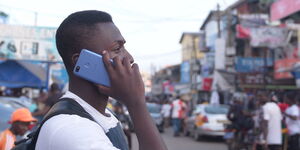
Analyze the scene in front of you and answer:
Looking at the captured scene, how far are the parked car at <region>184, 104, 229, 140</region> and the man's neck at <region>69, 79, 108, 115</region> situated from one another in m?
14.5

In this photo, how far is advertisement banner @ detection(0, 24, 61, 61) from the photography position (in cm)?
1521

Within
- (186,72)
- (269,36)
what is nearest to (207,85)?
(269,36)

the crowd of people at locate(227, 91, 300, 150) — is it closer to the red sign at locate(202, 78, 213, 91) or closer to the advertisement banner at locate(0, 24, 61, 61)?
the advertisement banner at locate(0, 24, 61, 61)

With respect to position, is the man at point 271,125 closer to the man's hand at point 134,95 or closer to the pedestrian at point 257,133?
the pedestrian at point 257,133

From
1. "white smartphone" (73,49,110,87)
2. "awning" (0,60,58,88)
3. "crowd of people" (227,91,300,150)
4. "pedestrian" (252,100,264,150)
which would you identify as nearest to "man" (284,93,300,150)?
"crowd of people" (227,91,300,150)

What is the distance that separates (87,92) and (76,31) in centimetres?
24

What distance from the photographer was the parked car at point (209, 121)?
1630 centimetres

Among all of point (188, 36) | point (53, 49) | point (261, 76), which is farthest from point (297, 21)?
point (188, 36)

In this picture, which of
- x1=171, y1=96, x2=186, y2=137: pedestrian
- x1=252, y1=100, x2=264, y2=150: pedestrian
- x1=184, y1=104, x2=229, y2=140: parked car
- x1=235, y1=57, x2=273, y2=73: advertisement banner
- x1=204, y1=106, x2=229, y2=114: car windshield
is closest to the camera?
x1=252, y1=100, x2=264, y2=150: pedestrian

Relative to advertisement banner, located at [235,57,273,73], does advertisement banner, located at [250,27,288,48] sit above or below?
above

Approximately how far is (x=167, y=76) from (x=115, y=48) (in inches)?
2552

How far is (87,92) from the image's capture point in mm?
1721

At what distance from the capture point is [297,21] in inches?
920

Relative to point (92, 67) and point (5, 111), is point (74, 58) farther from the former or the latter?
point (5, 111)
